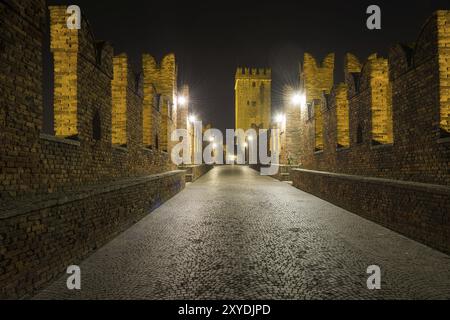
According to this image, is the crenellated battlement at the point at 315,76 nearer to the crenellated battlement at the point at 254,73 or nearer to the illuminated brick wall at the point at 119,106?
the illuminated brick wall at the point at 119,106

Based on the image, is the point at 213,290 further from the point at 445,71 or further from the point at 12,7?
the point at 445,71

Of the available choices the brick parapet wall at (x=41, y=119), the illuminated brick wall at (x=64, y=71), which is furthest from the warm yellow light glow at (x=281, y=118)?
the illuminated brick wall at (x=64, y=71)

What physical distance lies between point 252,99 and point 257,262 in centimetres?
6523

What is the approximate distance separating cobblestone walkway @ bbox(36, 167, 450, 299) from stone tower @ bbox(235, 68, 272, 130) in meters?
60.8

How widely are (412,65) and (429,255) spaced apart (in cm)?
438

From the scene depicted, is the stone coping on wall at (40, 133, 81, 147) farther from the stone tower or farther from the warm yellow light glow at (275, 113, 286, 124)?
the stone tower

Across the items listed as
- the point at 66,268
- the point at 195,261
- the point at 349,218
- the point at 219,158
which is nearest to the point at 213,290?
the point at 195,261

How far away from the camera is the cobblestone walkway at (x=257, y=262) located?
384 cm

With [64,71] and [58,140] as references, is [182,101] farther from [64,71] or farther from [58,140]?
[58,140]

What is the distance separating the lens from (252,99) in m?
68.2

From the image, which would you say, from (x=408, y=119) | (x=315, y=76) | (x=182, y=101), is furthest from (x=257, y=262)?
(x=182, y=101)

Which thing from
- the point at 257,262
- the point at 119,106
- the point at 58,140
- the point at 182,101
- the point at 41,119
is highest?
the point at 182,101

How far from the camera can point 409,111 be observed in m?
7.36

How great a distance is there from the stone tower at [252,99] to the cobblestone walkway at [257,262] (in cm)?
6075
